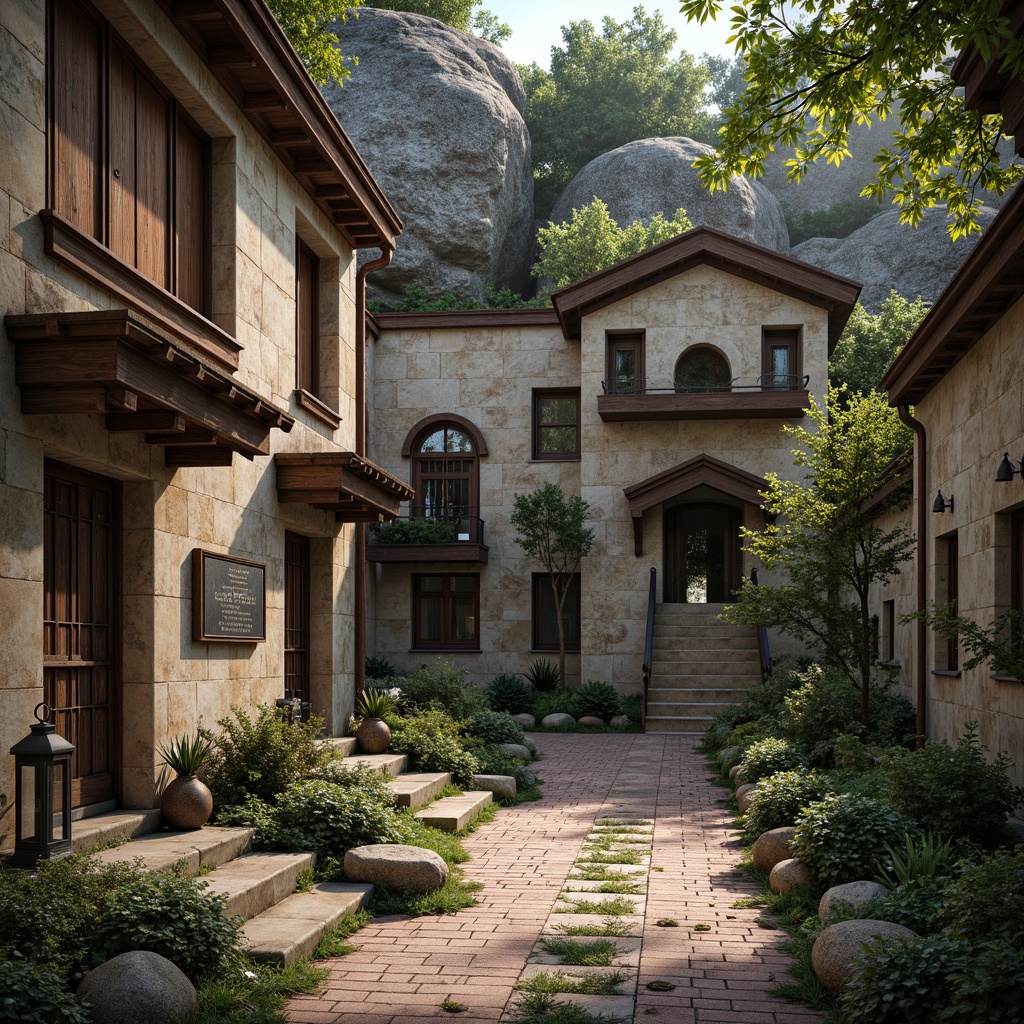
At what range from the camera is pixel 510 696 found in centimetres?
2148

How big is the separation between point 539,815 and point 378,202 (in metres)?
7.37

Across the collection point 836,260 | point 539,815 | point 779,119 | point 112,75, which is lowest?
point 539,815

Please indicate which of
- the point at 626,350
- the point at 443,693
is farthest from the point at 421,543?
the point at 443,693

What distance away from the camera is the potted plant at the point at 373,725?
12.2m

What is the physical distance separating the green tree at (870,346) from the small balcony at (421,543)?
11.7 metres

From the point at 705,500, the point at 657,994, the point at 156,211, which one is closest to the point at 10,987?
the point at 657,994

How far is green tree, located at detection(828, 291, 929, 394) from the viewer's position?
94.6 feet

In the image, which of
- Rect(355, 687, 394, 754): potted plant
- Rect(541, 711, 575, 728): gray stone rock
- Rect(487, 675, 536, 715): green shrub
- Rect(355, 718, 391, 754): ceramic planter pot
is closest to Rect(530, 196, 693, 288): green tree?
Rect(487, 675, 536, 715): green shrub

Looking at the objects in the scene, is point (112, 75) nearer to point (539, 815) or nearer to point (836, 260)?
point (539, 815)

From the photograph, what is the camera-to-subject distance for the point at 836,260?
42.3 meters

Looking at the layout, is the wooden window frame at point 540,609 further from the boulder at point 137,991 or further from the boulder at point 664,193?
the boulder at point 664,193

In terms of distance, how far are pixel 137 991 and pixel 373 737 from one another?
7.38 m

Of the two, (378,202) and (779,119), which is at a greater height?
(378,202)

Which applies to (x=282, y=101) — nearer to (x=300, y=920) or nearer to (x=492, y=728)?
(x=300, y=920)
